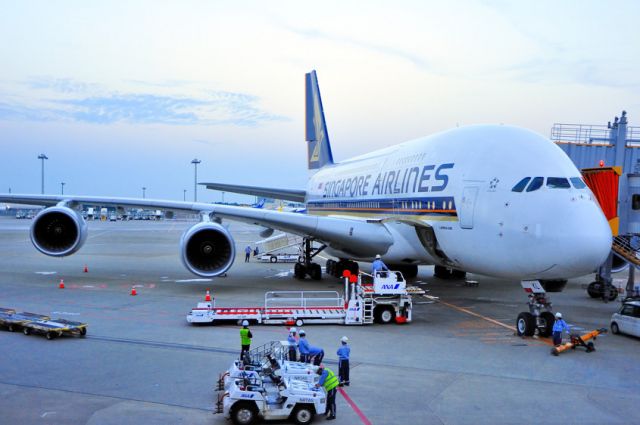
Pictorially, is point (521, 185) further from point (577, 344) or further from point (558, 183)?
point (577, 344)

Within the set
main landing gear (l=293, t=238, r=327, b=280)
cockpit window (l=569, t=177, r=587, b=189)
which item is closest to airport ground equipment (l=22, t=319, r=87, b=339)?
cockpit window (l=569, t=177, r=587, b=189)

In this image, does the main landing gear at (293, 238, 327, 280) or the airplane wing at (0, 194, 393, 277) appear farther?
the main landing gear at (293, 238, 327, 280)

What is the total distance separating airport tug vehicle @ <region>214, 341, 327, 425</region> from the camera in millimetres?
7855

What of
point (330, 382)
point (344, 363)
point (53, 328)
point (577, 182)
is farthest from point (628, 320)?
point (53, 328)

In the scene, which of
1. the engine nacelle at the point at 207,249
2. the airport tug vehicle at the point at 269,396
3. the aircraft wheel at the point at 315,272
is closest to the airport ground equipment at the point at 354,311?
the engine nacelle at the point at 207,249

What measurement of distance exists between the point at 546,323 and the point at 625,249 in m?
5.62

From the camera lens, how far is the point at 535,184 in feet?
41.7

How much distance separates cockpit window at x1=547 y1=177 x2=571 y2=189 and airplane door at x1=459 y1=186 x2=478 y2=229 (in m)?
1.74

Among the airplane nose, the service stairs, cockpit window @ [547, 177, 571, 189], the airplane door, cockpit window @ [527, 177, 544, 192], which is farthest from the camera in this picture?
the service stairs

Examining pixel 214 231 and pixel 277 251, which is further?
pixel 277 251

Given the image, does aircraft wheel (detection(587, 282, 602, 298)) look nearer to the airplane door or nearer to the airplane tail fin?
the airplane door

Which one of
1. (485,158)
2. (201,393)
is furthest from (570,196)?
(201,393)

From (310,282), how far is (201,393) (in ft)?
47.0

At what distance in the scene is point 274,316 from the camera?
14.6 meters
